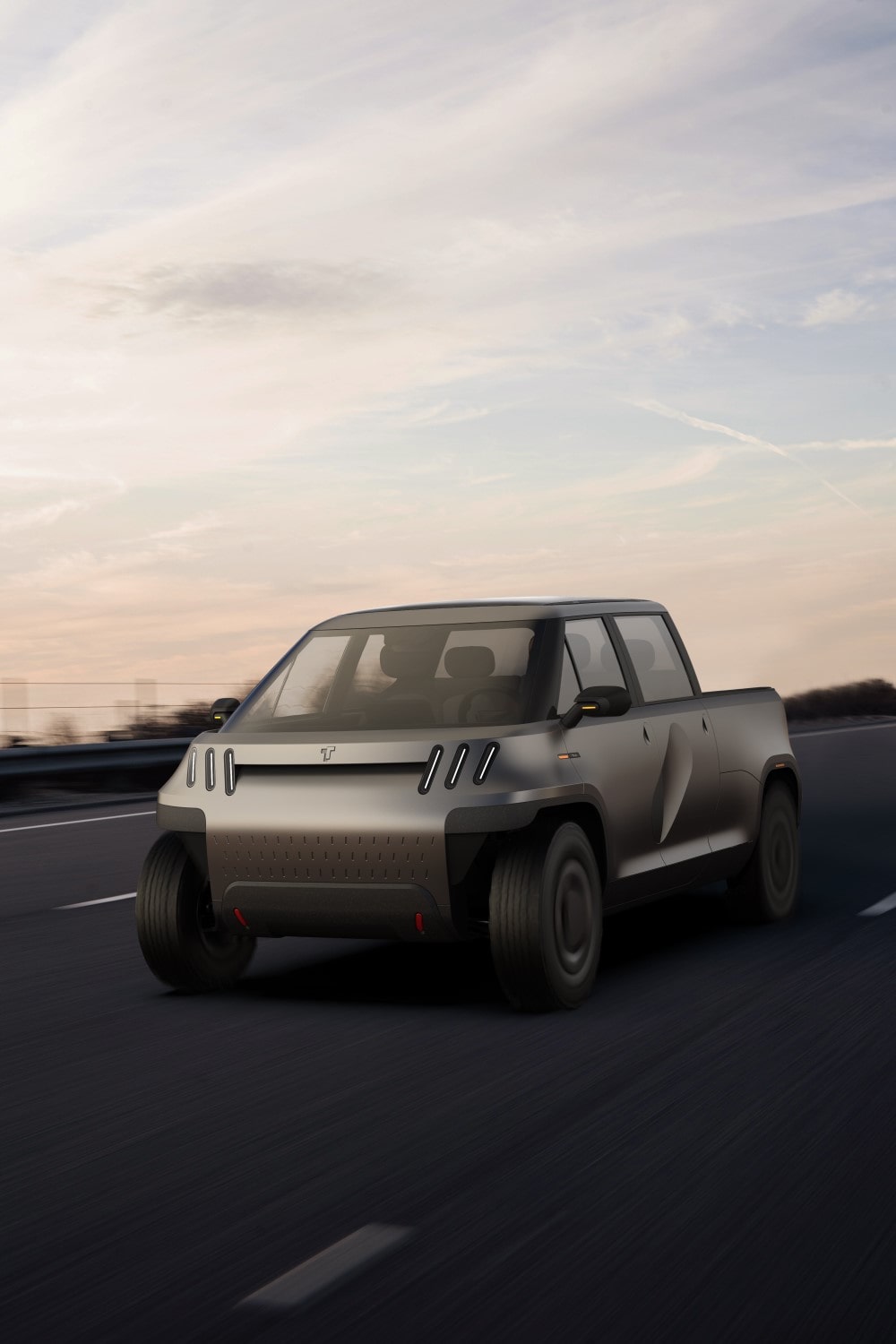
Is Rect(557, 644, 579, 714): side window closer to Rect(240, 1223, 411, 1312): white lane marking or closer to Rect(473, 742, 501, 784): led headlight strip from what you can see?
Rect(473, 742, 501, 784): led headlight strip

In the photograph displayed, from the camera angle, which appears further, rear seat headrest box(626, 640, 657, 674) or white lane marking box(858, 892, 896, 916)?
white lane marking box(858, 892, 896, 916)

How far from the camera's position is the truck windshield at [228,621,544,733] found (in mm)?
8047

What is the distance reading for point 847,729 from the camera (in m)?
33.7

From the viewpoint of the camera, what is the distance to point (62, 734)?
25.2 meters

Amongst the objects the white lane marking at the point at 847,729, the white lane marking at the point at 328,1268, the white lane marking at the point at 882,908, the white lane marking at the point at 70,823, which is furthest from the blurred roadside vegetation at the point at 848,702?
the white lane marking at the point at 328,1268

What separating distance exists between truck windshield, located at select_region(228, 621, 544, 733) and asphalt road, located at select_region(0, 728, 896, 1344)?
4.05 feet

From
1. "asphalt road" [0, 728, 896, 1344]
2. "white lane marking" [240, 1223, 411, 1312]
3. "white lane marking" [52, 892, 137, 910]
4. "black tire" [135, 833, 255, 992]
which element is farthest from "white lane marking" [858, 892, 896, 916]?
"white lane marking" [240, 1223, 411, 1312]

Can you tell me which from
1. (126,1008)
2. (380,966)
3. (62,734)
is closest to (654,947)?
(380,966)

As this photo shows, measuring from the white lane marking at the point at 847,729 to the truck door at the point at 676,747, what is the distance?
2272cm

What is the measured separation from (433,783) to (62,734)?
18734 millimetres

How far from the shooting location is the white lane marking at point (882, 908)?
10234mm

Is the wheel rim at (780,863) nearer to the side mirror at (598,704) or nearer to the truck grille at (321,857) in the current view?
the side mirror at (598,704)

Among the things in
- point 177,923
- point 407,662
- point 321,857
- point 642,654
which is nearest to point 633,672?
point 642,654

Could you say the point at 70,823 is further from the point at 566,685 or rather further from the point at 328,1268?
the point at 328,1268
